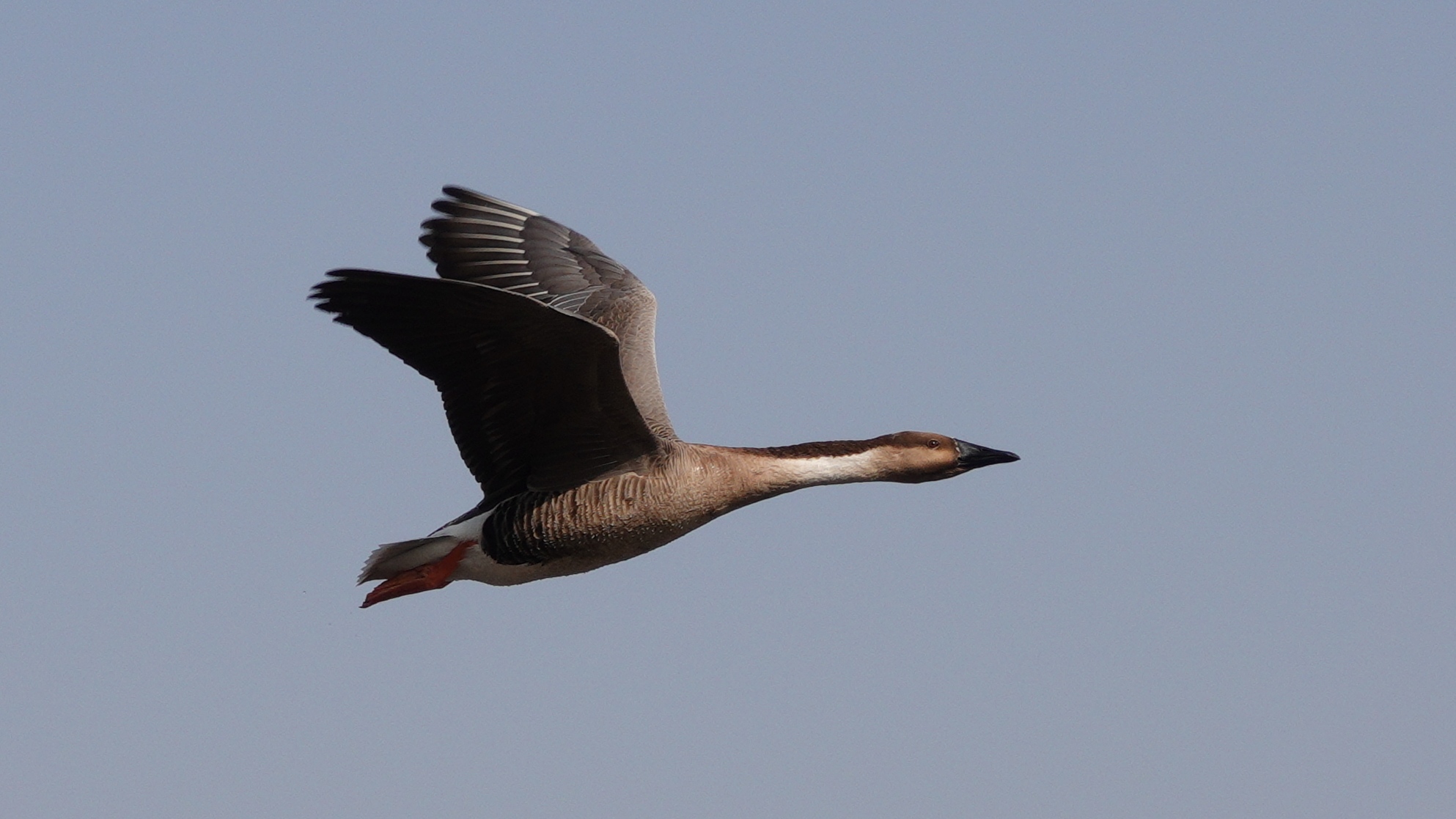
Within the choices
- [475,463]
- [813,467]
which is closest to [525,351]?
[475,463]

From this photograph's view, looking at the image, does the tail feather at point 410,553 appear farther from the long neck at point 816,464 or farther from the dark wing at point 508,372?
the long neck at point 816,464

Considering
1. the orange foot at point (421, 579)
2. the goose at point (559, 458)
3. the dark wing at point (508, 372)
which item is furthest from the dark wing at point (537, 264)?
the orange foot at point (421, 579)

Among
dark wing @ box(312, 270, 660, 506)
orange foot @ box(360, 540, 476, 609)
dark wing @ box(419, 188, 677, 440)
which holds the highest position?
dark wing @ box(419, 188, 677, 440)

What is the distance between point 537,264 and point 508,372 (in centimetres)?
361

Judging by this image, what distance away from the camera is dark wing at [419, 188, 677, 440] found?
499 inches

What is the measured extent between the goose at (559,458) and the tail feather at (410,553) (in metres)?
0.01

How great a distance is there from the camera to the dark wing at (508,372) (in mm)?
8953

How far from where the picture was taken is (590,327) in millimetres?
9148

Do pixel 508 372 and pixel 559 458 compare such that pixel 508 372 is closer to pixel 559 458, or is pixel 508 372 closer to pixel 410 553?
pixel 559 458

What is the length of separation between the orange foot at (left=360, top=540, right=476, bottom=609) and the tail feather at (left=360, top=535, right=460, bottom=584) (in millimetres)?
33

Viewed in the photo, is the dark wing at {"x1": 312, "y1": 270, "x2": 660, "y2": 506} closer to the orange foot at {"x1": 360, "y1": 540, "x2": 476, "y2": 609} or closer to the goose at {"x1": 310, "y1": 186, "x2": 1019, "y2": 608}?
the goose at {"x1": 310, "y1": 186, "x2": 1019, "y2": 608}

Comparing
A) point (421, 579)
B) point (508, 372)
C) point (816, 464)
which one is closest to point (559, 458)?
point (508, 372)

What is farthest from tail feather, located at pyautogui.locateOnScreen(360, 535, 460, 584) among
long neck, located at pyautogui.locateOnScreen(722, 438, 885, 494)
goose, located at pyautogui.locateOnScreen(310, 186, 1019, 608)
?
long neck, located at pyautogui.locateOnScreen(722, 438, 885, 494)

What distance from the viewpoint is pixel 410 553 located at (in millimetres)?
10852
